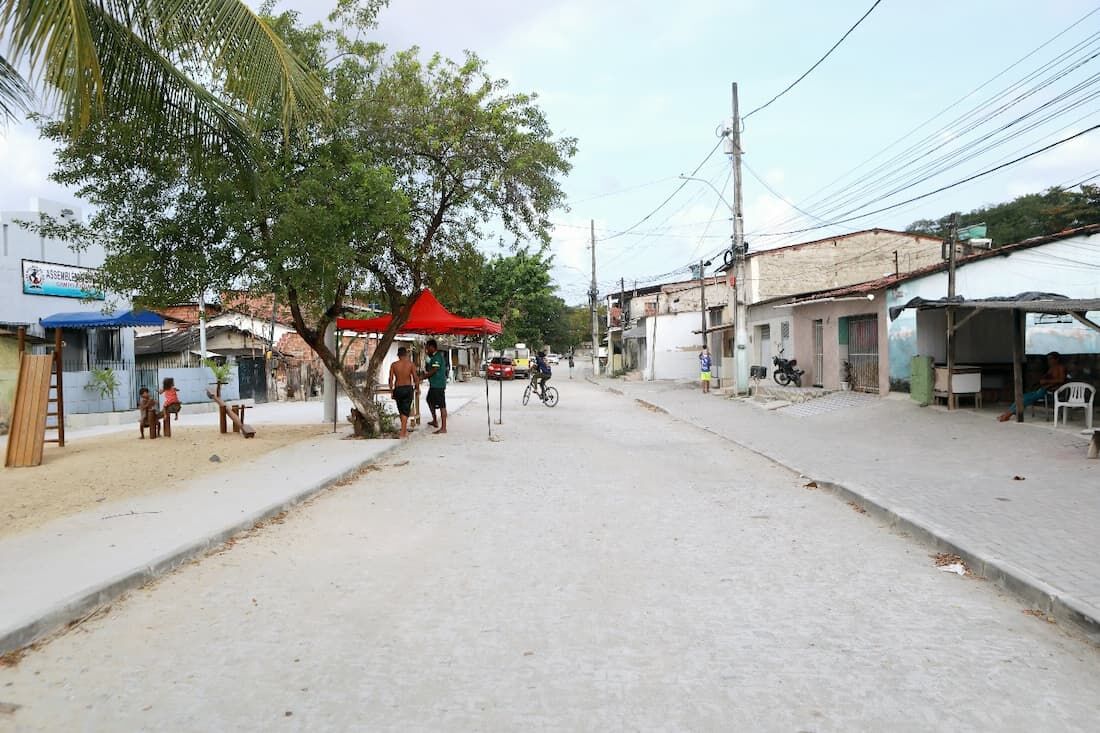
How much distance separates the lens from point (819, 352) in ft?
82.5

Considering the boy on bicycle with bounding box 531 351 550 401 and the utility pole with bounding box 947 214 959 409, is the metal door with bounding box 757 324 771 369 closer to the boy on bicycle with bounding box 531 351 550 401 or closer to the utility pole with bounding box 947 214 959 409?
the boy on bicycle with bounding box 531 351 550 401

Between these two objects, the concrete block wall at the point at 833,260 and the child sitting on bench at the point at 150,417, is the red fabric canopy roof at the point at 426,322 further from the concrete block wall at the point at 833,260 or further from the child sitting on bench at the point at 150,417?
the concrete block wall at the point at 833,260

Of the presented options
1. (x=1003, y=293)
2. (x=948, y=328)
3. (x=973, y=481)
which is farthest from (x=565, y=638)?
(x=1003, y=293)

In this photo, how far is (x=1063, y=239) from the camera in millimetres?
18422

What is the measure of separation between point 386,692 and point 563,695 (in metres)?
0.81

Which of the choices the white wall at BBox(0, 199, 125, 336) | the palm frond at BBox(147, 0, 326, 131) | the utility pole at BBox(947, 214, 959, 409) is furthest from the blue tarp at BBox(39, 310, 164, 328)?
the utility pole at BBox(947, 214, 959, 409)

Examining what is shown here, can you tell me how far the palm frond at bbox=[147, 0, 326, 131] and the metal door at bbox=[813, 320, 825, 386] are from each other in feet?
66.7

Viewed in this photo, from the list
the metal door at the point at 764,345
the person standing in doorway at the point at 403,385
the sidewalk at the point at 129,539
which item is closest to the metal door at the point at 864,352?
the metal door at the point at 764,345

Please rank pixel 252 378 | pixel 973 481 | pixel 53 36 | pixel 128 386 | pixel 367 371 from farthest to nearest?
pixel 252 378
pixel 128 386
pixel 367 371
pixel 973 481
pixel 53 36

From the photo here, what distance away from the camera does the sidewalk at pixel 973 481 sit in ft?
18.0

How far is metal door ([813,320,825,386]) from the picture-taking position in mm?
24656

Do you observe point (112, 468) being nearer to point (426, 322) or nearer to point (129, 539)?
point (129, 539)

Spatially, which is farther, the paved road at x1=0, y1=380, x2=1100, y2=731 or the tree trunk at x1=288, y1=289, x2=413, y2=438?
the tree trunk at x1=288, y1=289, x2=413, y2=438

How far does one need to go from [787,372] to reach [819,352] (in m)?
1.22
